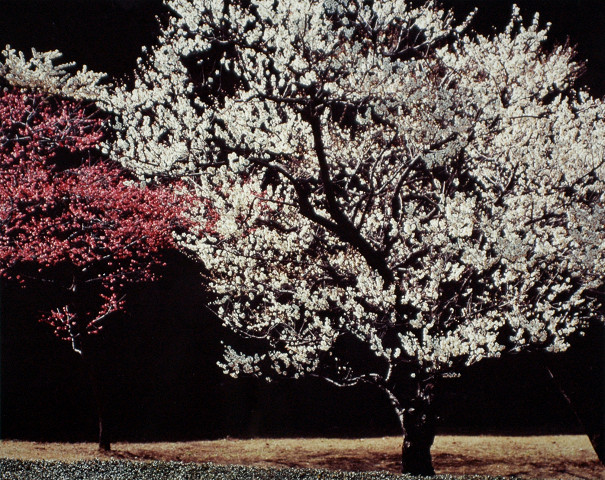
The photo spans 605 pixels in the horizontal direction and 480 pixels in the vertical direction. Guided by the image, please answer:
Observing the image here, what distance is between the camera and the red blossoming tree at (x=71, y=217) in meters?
11.4

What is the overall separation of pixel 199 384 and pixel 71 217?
472cm

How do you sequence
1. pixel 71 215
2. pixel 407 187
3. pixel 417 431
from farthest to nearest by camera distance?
pixel 71 215, pixel 407 187, pixel 417 431

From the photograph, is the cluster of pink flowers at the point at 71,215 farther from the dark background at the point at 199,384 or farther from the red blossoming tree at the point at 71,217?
the dark background at the point at 199,384

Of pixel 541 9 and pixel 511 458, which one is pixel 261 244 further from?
pixel 541 9

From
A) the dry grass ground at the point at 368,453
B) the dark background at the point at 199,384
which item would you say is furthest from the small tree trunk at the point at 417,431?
the dark background at the point at 199,384

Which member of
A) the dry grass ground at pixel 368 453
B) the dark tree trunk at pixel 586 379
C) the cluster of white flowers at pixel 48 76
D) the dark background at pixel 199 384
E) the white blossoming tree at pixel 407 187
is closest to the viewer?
the white blossoming tree at pixel 407 187

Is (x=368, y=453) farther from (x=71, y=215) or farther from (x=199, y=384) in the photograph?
(x=71, y=215)

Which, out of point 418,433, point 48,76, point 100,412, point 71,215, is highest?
point 48,76

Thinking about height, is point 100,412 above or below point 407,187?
below

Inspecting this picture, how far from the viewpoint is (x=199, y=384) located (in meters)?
11.8

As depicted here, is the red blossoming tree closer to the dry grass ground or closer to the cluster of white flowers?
the cluster of white flowers

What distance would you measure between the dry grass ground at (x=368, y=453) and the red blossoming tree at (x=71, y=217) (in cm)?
200

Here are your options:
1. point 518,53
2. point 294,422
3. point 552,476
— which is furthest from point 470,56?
point 294,422

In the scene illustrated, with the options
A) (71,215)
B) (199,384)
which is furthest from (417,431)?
(71,215)
